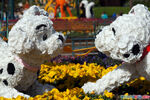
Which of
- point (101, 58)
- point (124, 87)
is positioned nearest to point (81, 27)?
point (101, 58)

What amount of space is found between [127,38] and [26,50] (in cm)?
123

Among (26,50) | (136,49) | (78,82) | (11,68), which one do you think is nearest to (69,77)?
(78,82)

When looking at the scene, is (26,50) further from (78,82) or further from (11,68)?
(78,82)

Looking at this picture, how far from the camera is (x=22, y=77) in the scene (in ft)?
12.9

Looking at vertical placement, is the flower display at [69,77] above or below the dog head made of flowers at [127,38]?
below

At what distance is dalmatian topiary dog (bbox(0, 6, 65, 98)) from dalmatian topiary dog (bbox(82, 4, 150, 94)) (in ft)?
2.06

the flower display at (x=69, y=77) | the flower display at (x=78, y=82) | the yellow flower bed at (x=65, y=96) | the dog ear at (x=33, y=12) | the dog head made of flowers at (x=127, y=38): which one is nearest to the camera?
the dog head made of flowers at (x=127, y=38)

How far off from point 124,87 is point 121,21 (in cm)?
149

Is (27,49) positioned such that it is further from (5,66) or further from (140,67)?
(140,67)

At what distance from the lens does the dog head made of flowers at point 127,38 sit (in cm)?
341

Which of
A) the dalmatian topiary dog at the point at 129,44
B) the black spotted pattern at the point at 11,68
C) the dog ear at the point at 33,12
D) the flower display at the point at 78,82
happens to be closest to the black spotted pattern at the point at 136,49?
the dalmatian topiary dog at the point at 129,44

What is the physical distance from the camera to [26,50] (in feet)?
11.6

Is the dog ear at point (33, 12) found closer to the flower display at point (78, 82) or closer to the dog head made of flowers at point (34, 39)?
the dog head made of flowers at point (34, 39)

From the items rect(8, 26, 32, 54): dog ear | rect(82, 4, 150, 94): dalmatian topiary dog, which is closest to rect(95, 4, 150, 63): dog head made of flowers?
rect(82, 4, 150, 94): dalmatian topiary dog
